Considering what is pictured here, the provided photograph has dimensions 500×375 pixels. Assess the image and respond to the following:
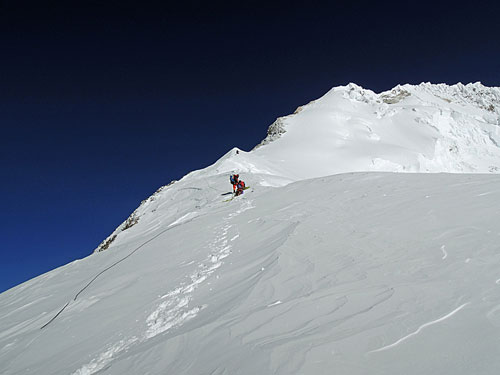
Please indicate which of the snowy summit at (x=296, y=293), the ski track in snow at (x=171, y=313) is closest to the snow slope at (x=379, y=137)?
the snowy summit at (x=296, y=293)

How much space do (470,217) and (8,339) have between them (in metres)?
9.42

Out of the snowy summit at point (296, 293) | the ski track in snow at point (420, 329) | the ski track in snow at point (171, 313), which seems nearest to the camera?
the ski track in snow at point (420, 329)

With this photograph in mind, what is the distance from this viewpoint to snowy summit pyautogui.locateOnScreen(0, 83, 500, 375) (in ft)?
8.50

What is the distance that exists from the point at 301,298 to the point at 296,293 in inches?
9.0

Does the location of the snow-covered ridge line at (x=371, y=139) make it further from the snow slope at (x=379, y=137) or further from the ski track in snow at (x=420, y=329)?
the ski track in snow at (x=420, y=329)

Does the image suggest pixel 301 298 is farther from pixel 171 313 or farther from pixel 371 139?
pixel 371 139

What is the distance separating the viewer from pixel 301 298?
3.83 meters

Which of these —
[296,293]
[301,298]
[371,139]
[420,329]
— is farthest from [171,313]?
[371,139]

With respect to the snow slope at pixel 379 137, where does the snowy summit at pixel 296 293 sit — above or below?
below

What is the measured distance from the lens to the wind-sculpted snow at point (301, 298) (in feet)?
8.41

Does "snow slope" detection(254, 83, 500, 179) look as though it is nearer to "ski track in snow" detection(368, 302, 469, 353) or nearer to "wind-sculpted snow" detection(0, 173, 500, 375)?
"wind-sculpted snow" detection(0, 173, 500, 375)

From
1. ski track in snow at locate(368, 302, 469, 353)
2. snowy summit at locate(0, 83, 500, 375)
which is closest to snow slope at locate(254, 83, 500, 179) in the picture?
snowy summit at locate(0, 83, 500, 375)

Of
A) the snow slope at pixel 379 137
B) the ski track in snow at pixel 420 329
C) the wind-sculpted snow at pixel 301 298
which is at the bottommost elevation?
the ski track in snow at pixel 420 329

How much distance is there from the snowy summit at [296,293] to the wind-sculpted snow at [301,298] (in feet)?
0.07
